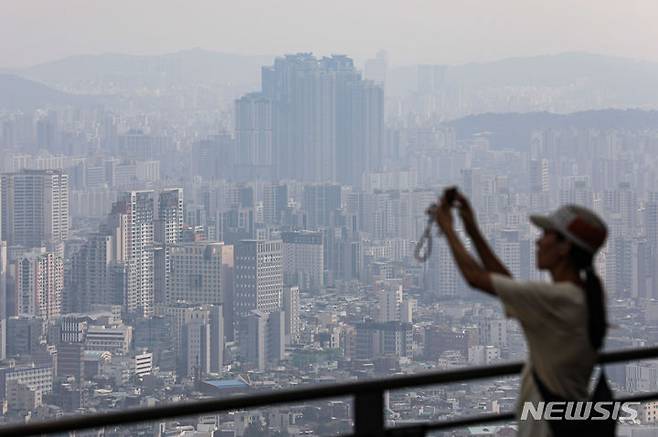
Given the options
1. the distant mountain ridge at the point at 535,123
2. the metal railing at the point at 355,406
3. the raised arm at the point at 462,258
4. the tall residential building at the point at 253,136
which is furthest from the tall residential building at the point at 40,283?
the raised arm at the point at 462,258

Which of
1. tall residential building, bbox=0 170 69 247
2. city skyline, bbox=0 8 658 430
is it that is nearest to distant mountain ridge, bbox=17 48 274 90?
city skyline, bbox=0 8 658 430

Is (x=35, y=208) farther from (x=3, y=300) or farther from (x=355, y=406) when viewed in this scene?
(x=355, y=406)

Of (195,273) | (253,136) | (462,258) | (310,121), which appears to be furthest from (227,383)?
(462,258)

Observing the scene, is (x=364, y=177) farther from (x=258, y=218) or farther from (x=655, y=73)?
(x=655, y=73)

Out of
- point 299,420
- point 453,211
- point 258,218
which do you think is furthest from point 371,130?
point 453,211

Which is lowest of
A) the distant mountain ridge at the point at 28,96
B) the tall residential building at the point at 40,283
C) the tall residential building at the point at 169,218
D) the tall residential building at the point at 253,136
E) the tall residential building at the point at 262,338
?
the tall residential building at the point at 262,338

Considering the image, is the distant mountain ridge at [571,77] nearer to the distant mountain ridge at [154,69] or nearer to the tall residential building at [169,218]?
the distant mountain ridge at [154,69]

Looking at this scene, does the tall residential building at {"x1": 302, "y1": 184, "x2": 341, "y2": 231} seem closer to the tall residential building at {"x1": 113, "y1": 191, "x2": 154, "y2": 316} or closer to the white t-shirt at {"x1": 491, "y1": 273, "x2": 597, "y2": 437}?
the tall residential building at {"x1": 113, "y1": 191, "x2": 154, "y2": 316}
